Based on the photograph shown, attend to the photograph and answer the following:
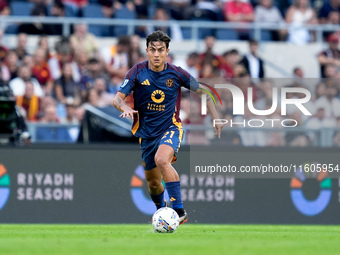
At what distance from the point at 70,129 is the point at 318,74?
6.80 metres

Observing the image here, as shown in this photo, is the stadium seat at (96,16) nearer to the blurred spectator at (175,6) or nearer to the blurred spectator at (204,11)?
the blurred spectator at (175,6)

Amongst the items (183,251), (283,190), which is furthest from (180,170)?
(183,251)

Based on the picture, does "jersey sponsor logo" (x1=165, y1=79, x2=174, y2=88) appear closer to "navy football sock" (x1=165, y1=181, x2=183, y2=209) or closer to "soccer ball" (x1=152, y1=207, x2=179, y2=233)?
"navy football sock" (x1=165, y1=181, x2=183, y2=209)

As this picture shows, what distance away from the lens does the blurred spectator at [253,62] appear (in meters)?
17.3

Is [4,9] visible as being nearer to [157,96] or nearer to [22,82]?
[22,82]

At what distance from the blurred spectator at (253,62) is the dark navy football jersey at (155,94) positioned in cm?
752

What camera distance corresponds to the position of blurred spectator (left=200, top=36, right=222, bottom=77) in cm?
1688

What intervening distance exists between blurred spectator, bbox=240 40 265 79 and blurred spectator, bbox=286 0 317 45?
1.84 metres

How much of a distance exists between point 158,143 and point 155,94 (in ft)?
1.92

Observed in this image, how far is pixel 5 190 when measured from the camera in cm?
1236

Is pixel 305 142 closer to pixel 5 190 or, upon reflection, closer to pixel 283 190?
pixel 283 190

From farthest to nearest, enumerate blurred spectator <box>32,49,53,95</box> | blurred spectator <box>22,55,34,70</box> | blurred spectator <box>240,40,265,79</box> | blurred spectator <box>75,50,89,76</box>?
blurred spectator <box>240,40,265,79</box> → blurred spectator <box>75,50,89,76</box> → blurred spectator <box>32,49,53,95</box> → blurred spectator <box>22,55,34,70</box>

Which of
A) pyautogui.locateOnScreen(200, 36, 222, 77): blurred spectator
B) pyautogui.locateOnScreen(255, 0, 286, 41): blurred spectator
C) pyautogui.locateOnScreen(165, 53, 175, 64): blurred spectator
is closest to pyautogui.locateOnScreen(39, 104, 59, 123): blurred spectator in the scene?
pyautogui.locateOnScreen(165, 53, 175, 64): blurred spectator

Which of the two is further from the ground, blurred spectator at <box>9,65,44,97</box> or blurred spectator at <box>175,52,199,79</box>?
blurred spectator at <box>175,52,199,79</box>
